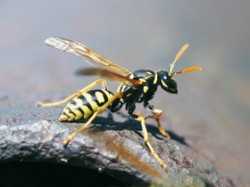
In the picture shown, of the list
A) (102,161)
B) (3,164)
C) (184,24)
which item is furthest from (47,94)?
(184,24)

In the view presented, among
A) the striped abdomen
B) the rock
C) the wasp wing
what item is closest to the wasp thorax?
the wasp wing

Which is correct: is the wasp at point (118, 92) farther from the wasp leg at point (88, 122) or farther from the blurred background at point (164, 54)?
the blurred background at point (164, 54)

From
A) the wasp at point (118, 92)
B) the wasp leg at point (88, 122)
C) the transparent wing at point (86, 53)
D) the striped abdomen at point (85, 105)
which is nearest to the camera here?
the wasp leg at point (88, 122)

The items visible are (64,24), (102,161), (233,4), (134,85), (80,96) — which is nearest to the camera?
(102,161)

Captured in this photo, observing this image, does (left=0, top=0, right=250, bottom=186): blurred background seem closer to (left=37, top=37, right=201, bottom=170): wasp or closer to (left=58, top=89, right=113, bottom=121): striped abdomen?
(left=37, top=37, right=201, bottom=170): wasp

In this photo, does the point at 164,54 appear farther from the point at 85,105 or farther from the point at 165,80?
the point at 85,105

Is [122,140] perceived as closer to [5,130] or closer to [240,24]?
[5,130]

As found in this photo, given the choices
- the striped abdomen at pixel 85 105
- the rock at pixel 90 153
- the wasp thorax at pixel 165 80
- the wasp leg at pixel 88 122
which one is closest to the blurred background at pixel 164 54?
the wasp thorax at pixel 165 80
